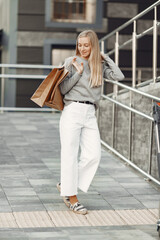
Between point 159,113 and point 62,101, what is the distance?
111 cm

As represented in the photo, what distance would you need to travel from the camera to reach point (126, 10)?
14.7 metres

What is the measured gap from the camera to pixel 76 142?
5.80 m

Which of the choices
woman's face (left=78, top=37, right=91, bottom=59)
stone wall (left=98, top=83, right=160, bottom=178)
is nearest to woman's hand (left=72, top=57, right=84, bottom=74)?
woman's face (left=78, top=37, right=91, bottom=59)

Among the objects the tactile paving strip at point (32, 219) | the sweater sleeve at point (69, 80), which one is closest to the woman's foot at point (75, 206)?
the tactile paving strip at point (32, 219)

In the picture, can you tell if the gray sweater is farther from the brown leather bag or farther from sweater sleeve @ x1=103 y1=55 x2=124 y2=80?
sweater sleeve @ x1=103 y1=55 x2=124 y2=80

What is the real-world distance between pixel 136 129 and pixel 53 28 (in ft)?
23.1

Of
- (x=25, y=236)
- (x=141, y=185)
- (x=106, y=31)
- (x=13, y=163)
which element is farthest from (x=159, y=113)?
(x=106, y=31)

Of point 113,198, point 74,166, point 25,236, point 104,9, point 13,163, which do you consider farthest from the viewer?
point 104,9

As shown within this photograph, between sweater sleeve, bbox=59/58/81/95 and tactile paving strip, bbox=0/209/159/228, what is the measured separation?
1.14 metres

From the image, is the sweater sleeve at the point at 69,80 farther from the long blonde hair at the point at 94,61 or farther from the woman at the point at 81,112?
the long blonde hair at the point at 94,61

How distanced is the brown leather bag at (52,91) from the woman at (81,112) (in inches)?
2.3

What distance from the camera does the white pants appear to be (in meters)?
5.75

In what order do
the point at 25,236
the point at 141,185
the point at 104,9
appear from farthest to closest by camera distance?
the point at 104,9 < the point at 141,185 < the point at 25,236

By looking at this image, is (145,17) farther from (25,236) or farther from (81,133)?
(25,236)
